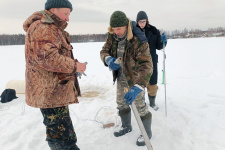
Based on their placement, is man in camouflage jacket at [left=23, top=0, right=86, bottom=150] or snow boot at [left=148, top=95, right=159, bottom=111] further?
snow boot at [left=148, top=95, right=159, bottom=111]

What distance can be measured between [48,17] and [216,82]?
645cm

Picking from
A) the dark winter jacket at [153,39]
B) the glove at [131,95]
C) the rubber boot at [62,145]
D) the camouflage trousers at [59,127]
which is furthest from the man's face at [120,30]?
the rubber boot at [62,145]

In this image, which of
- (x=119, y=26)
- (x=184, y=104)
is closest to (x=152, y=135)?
(x=184, y=104)

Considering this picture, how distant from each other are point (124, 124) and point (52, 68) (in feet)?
6.77

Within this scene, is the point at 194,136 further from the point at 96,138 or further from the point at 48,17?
the point at 48,17

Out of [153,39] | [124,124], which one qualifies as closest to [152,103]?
[124,124]

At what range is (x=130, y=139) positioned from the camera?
3.33 m

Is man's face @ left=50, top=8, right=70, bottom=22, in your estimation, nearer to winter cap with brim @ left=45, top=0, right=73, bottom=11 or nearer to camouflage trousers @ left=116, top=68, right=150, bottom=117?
winter cap with brim @ left=45, top=0, right=73, bottom=11

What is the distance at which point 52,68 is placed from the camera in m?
2.02

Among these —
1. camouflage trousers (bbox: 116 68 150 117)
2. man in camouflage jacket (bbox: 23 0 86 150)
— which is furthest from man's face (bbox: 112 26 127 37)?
man in camouflage jacket (bbox: 23 0 86 150)

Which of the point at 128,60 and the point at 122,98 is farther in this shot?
the point at 122,98

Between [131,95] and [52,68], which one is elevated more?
[52,68]

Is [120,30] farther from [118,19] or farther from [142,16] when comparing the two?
[142,16]

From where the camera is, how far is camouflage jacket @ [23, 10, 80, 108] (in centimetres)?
196
